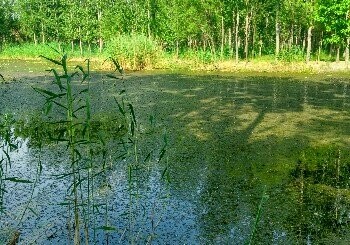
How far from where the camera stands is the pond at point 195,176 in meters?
4.72

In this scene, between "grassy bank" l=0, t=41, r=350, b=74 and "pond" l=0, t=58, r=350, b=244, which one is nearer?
"pond" l=0, t=58, r=350, b=244

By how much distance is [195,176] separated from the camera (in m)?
6.70

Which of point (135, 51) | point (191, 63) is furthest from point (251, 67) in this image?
point (135, 51)

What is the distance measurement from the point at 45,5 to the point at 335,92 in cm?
3948

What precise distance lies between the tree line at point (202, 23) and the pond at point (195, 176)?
15358 mm

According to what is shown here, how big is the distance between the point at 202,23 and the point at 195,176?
26231 millimetres

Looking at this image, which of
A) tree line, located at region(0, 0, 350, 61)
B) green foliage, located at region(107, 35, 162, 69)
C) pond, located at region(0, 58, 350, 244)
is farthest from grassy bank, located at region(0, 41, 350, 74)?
pond, located at region(0, 58, 350, 244)

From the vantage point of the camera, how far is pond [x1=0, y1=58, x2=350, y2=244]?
15.5 ft

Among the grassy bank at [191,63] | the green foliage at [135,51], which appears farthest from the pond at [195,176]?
the grassy bank at [191,63]

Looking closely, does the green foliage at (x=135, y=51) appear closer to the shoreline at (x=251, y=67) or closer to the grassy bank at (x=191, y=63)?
the grassy bank at (x=191, y=63)

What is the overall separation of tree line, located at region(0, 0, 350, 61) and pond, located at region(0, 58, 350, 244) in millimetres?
15358

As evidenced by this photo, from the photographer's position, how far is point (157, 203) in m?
5.57

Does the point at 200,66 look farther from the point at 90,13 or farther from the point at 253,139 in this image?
the point at 90,13

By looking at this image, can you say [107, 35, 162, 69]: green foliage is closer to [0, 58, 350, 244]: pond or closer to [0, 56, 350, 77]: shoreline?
[0, 56, 350, 77]: shoreline
